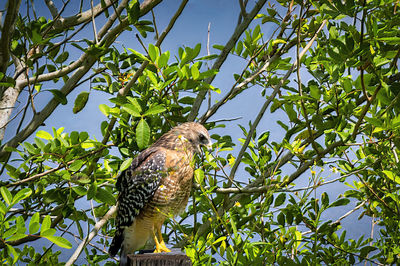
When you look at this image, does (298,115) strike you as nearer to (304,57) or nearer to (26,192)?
(304,57)

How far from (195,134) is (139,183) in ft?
1.69

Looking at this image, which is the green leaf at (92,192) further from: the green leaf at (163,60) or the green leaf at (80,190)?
the green leaf at (163,60)

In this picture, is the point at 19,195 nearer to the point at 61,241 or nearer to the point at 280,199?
the point at 61,241

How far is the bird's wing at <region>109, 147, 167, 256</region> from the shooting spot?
2.83m

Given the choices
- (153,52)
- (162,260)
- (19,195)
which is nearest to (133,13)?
(153,52)

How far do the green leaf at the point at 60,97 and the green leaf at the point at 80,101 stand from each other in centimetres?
22

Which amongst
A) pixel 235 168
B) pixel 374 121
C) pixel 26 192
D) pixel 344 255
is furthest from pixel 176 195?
pixel 374 121

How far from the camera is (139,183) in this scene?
2883 mm

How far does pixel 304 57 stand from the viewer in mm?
2820

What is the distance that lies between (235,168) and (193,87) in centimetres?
59

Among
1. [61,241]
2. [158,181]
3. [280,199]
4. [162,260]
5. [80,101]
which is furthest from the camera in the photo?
[80,101]

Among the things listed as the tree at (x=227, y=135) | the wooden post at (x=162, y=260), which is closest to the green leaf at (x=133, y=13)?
the tree at (x=227, y=135)

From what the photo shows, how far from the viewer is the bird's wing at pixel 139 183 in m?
2.83

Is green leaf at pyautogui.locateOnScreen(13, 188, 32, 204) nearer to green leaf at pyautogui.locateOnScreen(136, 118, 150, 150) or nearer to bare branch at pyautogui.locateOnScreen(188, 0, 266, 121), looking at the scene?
green leaf at pyautogui.locateOnScreen(136, 118, 150, 150)
